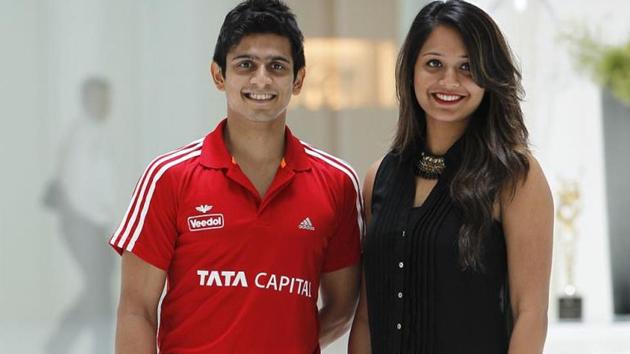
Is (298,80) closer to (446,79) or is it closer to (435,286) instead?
(446,79)

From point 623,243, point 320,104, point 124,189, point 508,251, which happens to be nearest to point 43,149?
point 124,189

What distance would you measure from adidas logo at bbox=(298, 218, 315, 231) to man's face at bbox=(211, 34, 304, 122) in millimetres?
229

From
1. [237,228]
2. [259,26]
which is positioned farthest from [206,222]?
[259,26]

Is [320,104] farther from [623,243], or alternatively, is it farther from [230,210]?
[623,243]

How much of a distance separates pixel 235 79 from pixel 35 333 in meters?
1.21

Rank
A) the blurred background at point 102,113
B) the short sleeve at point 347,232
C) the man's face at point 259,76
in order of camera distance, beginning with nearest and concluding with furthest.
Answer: the man's face at point 259,76 → the short sleeve at point 347,232 → the blurred background at point 102,113

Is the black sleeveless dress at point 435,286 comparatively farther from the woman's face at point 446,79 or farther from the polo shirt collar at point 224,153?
the polo shirt collar at point 224,153

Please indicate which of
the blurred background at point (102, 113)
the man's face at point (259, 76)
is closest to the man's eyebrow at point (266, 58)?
the man's face at point (259, 76)

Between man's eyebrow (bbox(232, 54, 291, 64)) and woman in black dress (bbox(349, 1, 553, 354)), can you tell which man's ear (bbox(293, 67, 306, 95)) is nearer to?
man's eyebrow (bbox(232, 54, 291, 64))

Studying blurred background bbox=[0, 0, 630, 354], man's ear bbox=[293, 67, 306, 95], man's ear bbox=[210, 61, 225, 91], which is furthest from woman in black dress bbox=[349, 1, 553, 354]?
blurred background bbox=[0, 0, 630, 354]

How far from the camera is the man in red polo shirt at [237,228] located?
2.07 metres

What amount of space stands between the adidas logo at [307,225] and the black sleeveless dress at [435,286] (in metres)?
0.13

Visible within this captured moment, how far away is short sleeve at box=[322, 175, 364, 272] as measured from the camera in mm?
2238

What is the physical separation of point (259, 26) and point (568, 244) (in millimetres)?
3490
